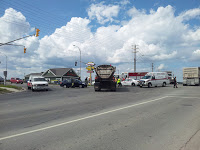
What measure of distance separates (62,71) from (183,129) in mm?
69103

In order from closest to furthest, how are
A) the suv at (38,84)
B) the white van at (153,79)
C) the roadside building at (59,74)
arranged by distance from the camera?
the suv at (38,84)
the white van at (153,79)
the roadside building at (59,74)

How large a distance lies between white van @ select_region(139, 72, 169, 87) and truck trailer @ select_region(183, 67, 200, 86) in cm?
675

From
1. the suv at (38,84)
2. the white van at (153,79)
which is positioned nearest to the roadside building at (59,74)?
the white van at (153,79)

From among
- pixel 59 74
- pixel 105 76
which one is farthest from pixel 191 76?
pixel 59 74

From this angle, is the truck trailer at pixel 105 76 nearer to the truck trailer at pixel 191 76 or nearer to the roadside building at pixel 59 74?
the truck trailer at pixel 191 76

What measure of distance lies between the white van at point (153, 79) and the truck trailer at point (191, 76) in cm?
675

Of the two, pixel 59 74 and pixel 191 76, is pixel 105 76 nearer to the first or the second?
pixel 191 76

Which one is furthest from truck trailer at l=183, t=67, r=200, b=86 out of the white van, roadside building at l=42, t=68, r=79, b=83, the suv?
roadside building at l=42, t=68, r=79, b=83

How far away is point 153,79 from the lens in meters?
29.6

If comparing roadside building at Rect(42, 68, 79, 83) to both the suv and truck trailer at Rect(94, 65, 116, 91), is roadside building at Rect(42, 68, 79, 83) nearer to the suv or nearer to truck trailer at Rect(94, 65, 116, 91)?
the suv

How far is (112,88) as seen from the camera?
72.7 ft

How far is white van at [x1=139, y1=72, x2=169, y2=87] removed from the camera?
95.1 ft

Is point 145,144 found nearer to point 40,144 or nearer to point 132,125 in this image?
point 132,125

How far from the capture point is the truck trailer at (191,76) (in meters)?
35.2
